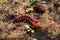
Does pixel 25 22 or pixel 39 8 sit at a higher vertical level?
pixel 39 8

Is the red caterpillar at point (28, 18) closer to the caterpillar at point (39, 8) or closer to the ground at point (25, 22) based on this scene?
the ground at point (25, 22)

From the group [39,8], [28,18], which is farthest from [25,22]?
[39,8]

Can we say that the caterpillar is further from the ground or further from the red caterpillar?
the red caterpillar

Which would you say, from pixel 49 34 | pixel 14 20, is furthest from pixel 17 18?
pixel 49 34

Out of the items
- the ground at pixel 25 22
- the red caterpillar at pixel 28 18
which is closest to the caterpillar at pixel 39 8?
the ground at pixel 25 22

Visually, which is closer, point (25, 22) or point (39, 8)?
point (25, 22)

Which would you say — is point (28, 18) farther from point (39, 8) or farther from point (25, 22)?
point (39, 8)

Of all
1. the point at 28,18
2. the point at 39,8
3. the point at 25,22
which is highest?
the point at 39,8

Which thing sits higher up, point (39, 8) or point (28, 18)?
point (39, 8)
